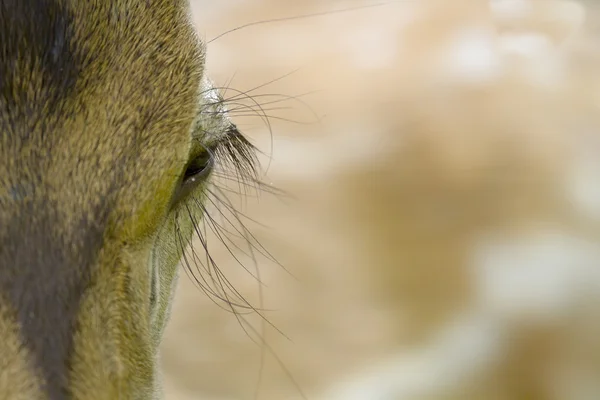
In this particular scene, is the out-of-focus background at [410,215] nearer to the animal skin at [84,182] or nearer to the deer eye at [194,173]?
the deer eye at [194,173]

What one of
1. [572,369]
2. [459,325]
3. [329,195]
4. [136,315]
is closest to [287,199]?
[329,195]

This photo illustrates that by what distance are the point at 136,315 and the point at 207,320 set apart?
44.1 inches

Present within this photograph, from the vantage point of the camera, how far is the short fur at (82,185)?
630 millimetres

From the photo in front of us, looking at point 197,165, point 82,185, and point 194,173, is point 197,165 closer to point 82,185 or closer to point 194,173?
point 194,173

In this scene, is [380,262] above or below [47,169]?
above

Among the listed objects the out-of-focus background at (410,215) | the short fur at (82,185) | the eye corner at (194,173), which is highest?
the out-of-focus background at (410,215)

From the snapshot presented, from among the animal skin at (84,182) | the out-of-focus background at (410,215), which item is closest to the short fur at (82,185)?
the animal skin at (84,182)

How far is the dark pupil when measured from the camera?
852 mm

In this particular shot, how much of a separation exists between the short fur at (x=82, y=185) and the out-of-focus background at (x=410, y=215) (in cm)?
96

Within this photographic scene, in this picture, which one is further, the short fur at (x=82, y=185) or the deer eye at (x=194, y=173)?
the deer eye at (x=194, y=173)

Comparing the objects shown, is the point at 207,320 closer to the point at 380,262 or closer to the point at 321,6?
the point at 380,262

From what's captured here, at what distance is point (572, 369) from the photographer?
1.76 meters

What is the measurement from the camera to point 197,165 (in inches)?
33.9

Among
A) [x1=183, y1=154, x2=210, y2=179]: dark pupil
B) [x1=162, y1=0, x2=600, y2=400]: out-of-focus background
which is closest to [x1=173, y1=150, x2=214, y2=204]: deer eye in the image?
[x1=183, y1=154, x2=210, y2=179]: dark pupil
